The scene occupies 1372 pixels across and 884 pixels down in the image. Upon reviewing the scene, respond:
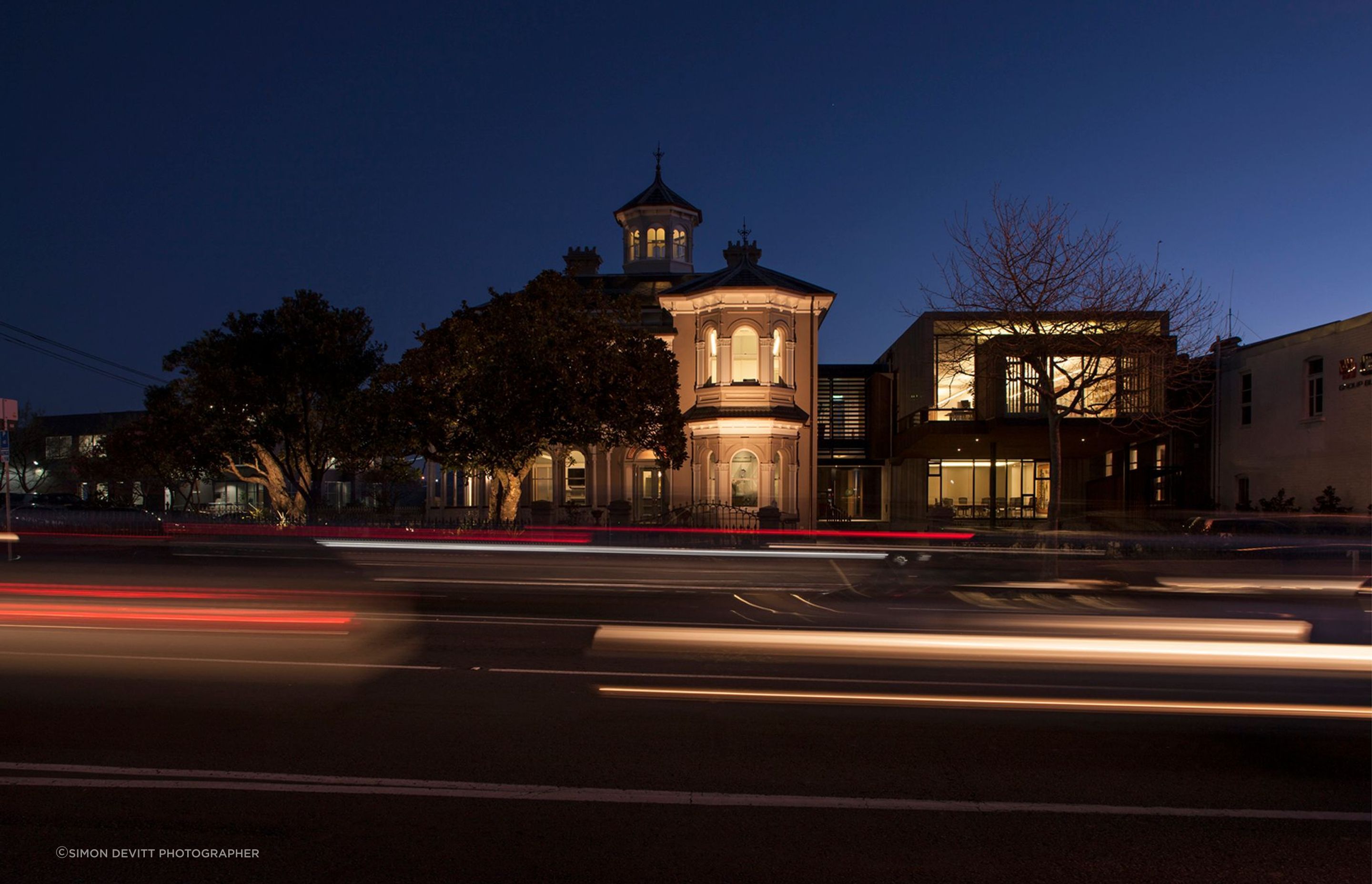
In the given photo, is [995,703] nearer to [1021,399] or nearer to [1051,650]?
[1051,650]

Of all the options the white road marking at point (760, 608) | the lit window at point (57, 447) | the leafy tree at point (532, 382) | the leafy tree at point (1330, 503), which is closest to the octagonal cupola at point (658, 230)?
the leafy tree at point (532, 382)

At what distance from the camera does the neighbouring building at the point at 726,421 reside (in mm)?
28047

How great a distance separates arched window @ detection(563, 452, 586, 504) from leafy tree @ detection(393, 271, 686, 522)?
6103 millimetres

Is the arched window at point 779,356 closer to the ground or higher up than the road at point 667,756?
higher up

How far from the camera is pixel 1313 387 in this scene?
2609cm

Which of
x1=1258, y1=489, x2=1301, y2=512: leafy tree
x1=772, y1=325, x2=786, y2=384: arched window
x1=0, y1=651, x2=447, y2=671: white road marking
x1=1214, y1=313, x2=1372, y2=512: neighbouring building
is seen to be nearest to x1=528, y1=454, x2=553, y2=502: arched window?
x1=772, y1=325, x2=786, y2=384: arched window

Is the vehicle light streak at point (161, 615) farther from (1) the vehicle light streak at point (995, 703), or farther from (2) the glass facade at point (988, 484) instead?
(2) the glass facade at point (988, 484)

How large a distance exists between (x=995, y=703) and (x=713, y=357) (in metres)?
22.0

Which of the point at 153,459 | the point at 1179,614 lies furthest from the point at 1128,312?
the point at 153,459

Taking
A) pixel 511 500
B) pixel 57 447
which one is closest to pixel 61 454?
pixel 57 447

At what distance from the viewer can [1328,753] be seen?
20.2 ft

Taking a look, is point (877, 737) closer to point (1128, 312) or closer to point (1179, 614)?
point (1179, 614)

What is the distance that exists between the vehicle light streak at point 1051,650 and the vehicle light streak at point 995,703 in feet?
1.17

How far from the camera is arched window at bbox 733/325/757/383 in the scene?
28562 mm
